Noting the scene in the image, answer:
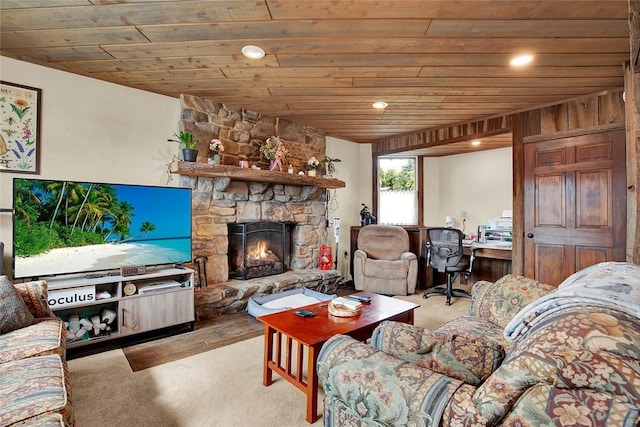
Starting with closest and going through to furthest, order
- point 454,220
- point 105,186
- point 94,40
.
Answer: point 94,40 → point 105,186 → point 454,220

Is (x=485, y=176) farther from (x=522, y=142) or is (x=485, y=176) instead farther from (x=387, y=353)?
(x=387, y=353)

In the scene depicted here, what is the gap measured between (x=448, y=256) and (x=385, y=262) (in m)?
0.86

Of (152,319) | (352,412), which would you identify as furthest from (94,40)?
(352,412)

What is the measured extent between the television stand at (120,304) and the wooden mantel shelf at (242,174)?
0.98m

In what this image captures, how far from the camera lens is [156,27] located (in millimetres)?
2008

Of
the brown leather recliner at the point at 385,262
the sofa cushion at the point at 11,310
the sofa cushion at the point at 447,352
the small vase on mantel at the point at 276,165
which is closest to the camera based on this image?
the sofa cushion at the point at 447,352

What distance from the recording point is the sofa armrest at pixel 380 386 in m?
0.88

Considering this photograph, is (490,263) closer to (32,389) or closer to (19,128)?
(32,389)

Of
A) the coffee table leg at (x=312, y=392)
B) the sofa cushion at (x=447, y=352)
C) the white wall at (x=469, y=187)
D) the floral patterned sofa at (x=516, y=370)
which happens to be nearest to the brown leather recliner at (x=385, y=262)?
the white wall at (x=469, y=187)

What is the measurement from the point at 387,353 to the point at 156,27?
238 centimetres

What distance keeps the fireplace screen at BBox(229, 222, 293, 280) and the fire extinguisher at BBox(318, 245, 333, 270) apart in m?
0.47

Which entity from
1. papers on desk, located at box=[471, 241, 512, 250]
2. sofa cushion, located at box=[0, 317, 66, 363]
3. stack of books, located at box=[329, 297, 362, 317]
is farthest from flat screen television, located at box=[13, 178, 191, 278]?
papers on desk, located at box=[471, 241, 512, 250]

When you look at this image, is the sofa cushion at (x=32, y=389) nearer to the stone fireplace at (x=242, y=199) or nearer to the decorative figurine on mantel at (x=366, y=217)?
the stone fireplace at (x=242, y=199)

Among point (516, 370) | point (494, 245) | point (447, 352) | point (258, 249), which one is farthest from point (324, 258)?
point (516, 370)
